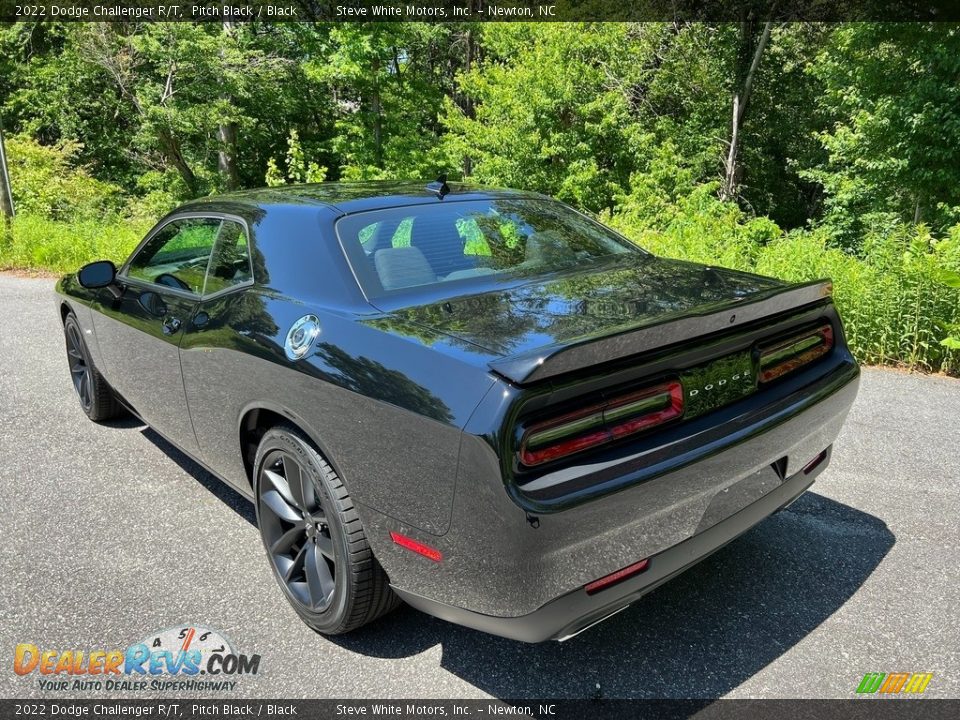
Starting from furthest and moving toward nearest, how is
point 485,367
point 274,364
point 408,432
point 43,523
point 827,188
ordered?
point 827,188 < point 43,523 < point 274,364 < point 408,432 < point 485,367

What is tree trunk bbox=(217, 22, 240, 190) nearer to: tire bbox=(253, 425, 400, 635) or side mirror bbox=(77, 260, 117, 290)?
side mirror bbox=(77, 260, 117, 290)

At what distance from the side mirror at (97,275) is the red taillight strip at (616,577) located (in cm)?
312

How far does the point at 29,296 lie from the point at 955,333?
11085 mm

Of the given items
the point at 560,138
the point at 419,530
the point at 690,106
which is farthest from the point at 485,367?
the point at 690,106

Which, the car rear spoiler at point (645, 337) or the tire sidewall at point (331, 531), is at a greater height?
the car rear spoiler at point (645, 337)

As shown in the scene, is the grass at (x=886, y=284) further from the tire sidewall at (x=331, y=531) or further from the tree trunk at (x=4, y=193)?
the tree trunk at (x=4, y=193)

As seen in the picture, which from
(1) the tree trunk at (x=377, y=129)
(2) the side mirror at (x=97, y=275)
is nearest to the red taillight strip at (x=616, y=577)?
(2) the side mirror at (x=97, y=275)

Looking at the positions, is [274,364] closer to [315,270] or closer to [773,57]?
[315,270]

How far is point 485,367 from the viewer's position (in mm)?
1837

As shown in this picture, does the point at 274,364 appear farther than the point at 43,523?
No

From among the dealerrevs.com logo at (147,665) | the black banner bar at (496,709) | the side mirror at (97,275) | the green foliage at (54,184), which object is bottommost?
the green foliage at (54,184)

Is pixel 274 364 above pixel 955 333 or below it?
above

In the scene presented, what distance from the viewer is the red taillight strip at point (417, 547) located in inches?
76.9

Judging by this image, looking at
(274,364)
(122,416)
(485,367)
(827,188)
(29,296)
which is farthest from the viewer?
(827,188)
